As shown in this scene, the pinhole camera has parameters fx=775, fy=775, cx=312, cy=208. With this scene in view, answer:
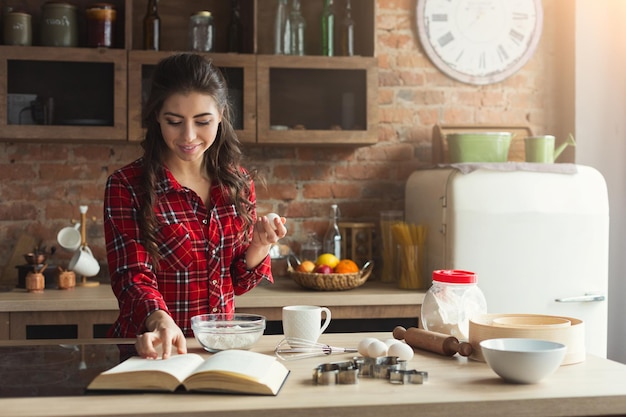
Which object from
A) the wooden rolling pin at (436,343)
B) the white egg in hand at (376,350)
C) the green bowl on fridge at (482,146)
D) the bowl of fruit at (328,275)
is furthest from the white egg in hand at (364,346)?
the green bowl on fridge at (482,146)

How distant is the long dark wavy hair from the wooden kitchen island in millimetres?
880

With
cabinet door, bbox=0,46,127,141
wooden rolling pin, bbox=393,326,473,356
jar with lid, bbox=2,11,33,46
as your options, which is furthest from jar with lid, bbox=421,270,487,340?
jar with lid, bbox=2,11,33,46

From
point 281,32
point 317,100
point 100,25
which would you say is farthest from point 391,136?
point 100,25

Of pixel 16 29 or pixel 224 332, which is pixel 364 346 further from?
pixel 16 29

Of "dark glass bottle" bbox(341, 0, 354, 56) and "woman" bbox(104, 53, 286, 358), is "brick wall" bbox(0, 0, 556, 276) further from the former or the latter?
"woman" bbox(104, 53, 286, 358)

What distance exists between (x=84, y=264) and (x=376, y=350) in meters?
1.98

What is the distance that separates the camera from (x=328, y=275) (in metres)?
3.21

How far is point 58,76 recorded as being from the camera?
3336 mm

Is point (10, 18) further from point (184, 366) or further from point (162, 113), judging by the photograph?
point (184, 366)

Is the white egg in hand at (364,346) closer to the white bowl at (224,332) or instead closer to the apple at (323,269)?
the white bowl at (224,332)

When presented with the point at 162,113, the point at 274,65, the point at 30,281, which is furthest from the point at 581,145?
the point at 30,281

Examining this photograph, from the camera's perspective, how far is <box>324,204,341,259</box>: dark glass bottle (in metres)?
3.64

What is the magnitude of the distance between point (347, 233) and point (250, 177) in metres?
1.38

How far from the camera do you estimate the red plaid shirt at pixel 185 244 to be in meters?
2.07
